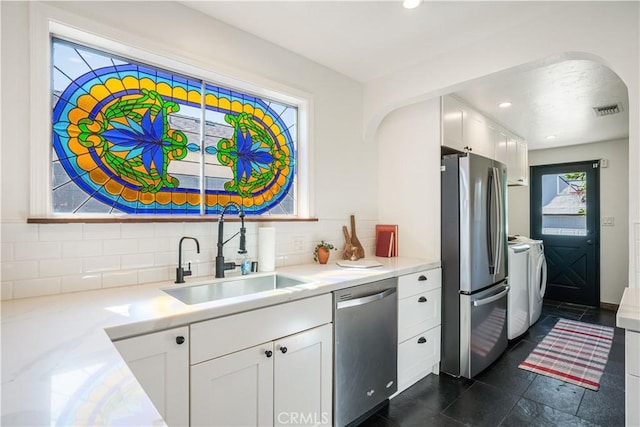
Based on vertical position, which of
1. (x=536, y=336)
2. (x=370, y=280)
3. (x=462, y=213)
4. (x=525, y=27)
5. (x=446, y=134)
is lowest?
(x=536, y=336)

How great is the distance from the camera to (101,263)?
162 cm

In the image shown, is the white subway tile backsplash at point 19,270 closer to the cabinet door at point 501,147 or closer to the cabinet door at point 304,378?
the cabinet door at point 304,378

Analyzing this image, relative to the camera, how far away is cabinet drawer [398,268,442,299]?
2266 millimetres

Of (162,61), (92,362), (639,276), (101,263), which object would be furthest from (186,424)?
(639,276)

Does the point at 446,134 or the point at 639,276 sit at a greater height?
the point at 446,134

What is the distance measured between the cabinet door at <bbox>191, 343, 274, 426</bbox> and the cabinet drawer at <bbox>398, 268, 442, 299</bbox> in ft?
3.71

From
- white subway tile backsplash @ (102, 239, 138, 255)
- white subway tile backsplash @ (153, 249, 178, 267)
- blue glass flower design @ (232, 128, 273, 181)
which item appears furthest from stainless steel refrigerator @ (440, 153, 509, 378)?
white subway tile backsplash @ (102, 239, 138, 255)

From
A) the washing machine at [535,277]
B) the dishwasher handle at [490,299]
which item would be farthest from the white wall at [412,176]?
the washing machine at [535,277]

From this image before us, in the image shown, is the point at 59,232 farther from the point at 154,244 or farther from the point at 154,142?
the point at 154,142

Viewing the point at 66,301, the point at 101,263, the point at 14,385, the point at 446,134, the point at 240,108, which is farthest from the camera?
the point at 446,134

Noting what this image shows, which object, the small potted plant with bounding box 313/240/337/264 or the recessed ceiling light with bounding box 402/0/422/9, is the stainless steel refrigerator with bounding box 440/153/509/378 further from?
the recessed ceiling light with bounding box 402/0/422/9

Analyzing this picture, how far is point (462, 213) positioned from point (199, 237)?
198 cm

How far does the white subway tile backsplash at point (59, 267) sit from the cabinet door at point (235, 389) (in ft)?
2.71

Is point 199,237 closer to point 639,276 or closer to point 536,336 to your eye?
point 639,276
